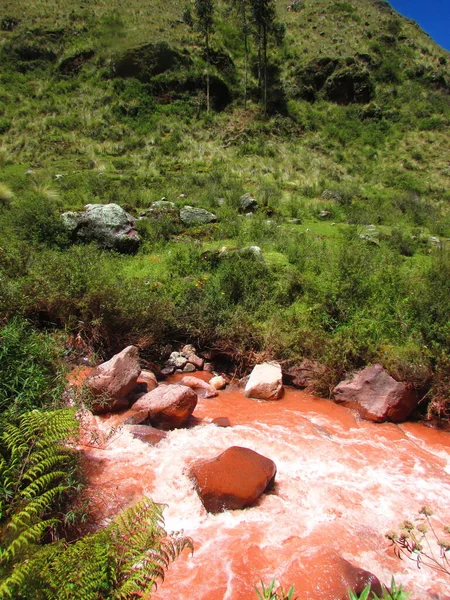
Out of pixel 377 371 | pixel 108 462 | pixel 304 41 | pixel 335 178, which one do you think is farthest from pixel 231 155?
pixel 304 41

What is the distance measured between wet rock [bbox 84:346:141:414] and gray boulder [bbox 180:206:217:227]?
7.08 meters

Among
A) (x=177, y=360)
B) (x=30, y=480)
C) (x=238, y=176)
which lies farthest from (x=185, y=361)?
(x=238, y=176)

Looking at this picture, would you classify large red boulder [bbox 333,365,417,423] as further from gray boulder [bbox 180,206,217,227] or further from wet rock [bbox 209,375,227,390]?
gray boulder [bbox 180,206,217,227]

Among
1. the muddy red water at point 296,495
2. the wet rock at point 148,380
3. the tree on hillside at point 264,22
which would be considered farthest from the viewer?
the tree on hillside at point 264,22

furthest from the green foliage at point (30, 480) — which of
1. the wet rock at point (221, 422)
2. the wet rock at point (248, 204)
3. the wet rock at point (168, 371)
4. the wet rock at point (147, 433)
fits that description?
the wet rock at point (248, 204)

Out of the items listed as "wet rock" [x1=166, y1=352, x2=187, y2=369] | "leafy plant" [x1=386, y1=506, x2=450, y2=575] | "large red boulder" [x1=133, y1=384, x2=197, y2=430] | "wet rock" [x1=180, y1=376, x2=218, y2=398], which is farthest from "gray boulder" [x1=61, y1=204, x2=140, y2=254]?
"leafy plant" [x1=386, y1=506, x2=450, y2=575]

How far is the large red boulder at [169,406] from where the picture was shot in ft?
16.4

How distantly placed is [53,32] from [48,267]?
117 ft

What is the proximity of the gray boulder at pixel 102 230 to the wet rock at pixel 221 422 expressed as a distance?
6.12 metres

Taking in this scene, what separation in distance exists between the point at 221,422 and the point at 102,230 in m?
6.68

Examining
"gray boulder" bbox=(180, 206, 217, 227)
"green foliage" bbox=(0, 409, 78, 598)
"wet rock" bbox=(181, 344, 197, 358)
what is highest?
"gray boulder" bbox=(180, 206, 217, 227)

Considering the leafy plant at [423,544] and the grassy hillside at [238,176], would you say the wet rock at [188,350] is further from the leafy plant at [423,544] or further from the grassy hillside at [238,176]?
the leafy plant at [423,544]

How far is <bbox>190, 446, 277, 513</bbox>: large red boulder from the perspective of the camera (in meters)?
3.66

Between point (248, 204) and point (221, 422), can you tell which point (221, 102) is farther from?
point (221, 422)
